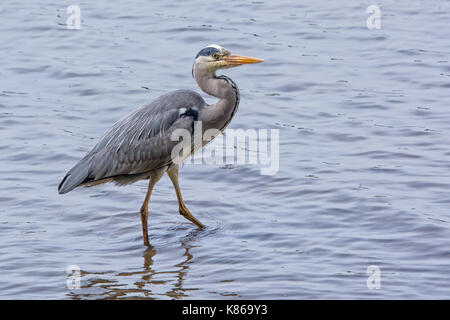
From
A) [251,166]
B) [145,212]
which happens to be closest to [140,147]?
[145,212]

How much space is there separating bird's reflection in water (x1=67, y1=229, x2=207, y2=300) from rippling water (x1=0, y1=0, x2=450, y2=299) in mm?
19

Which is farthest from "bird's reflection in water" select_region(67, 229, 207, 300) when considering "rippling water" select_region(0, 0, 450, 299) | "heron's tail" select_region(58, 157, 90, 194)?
"heron's tail" select_region(58, 157, 90, 194)

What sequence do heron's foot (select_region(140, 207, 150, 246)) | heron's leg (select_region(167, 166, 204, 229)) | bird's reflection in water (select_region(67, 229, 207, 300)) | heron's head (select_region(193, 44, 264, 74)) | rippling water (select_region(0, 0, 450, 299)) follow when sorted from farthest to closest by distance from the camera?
heron's leg (select_region(167, 166, 204, 229)) → heron's head (select_region(193, 44, 264, 74)) → heron's foot (select_region(140, 207, 150, 246)) → rippling water (select_region(0, 0, 450, 299)) → bird's reflection in water (select_region(67, 229, 207, 300))

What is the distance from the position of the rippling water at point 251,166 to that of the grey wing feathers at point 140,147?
628 mm

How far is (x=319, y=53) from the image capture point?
48.7 feet

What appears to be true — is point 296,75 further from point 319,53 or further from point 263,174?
point 263,174

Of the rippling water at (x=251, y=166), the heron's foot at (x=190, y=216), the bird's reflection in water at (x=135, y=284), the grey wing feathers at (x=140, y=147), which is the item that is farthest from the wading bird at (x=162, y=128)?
the bird's reflection in water at (x=135, y=284)

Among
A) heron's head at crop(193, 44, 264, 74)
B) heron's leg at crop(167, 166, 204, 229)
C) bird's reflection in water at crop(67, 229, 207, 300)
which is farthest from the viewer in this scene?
heron's leg at crop(167, 166, 204, 229)

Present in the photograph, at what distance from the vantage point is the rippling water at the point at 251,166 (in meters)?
7.87

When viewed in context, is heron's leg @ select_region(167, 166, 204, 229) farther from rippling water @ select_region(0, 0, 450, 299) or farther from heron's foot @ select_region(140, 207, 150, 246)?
heron's foot @ select_region(140, 207, 150, 246)

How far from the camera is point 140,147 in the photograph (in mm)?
8859

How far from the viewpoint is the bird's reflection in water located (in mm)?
7512

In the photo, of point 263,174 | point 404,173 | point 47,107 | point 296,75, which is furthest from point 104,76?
point 404,173

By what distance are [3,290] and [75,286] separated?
23.5 inches
